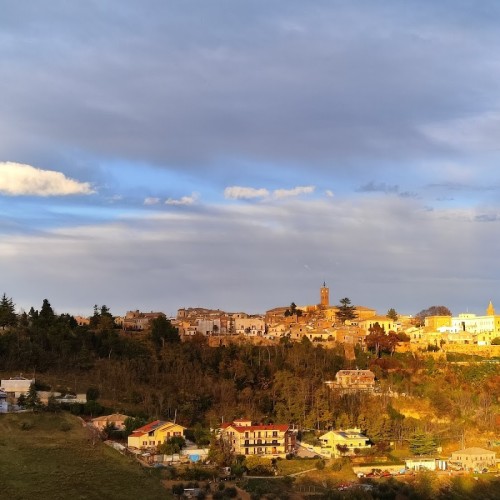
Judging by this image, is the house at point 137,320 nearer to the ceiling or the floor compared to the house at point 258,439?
nearer to the ceiling

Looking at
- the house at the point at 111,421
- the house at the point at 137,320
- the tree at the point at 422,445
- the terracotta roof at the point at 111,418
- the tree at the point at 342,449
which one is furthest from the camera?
the house at the point at 137,320

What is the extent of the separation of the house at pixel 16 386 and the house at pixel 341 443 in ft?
51.2

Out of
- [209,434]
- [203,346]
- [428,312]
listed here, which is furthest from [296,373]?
[428,312]

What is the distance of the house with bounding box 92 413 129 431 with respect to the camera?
38.4 m

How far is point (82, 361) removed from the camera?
5012 centimetres

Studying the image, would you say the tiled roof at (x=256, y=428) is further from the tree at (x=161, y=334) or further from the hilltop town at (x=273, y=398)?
the tree at (x=161, y=334)

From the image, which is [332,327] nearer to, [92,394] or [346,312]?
[346,312]

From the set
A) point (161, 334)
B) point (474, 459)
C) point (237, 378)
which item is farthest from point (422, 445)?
point (161, 334)

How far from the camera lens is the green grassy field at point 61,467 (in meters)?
28.8

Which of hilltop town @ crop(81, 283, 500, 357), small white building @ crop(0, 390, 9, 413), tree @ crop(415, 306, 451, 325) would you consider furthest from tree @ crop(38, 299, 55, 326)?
tree @ crop(415, 306, 451, 325)

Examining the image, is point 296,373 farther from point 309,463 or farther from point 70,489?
point 70,489

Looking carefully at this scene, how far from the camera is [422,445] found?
41.6 metres

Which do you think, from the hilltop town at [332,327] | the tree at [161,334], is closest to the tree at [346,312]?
the hilltop town at [332,327]

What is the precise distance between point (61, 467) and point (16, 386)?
12.0 meters
